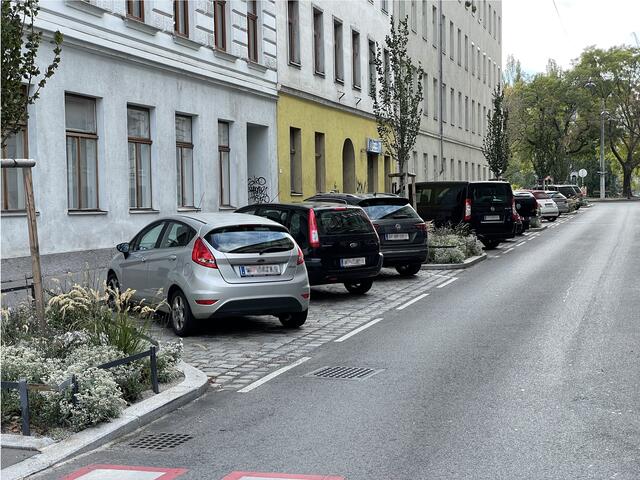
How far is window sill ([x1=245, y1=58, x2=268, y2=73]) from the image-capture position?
24656mm

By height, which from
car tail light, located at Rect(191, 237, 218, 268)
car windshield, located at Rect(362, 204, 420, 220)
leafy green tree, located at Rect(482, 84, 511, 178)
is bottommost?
car tail light, located at Rect(191, 237, 218, 268)

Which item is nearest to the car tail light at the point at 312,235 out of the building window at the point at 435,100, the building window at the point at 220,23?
the building window at the point at 220,23

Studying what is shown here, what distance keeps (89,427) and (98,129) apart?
12.1 meters

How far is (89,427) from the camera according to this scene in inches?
264

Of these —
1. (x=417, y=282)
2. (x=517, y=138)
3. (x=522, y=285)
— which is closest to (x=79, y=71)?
(x=417, y=282)

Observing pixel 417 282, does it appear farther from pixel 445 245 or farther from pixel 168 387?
pixel 168 387

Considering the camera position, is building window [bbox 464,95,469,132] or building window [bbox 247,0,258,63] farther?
building window [bbox 464,95,469,132]

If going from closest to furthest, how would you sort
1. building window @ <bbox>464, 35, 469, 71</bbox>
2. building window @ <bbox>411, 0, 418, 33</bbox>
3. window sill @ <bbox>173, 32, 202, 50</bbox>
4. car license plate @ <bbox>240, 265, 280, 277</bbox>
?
1. car license plate @ <bbox>240, 265, 280, 277</bbox>
2. window sill @ <bbox>173, 32, 202, 50</bbox>
3. building window @ <bbox>411, 0, 418, 33</bbox>
4. building window @ <bbox>464, 35, 469, 71</bbox>

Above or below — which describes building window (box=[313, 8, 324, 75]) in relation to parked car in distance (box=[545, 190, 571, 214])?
above

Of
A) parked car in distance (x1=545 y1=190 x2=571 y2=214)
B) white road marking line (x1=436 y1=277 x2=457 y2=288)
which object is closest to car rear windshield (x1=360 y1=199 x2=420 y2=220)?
white road marking line (x1=436 y1=277 x2=457 y2=288)

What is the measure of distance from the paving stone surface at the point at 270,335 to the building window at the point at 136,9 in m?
7.26

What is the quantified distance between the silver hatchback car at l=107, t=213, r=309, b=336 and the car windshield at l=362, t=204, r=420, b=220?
6.52 meters

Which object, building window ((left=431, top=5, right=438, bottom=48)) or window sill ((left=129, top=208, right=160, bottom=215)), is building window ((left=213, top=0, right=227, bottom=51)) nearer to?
window sill ((left=129, top=208, right=160, bottom=215))

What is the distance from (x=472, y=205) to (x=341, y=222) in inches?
475
